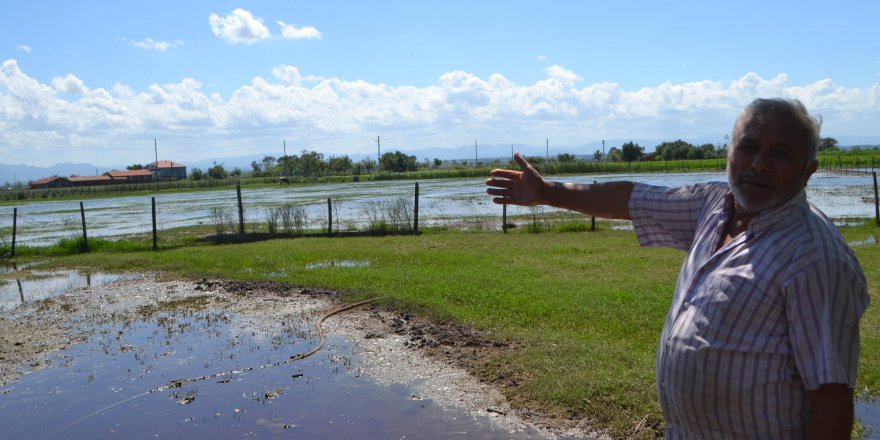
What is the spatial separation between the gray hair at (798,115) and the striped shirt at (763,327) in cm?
18

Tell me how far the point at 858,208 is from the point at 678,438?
27.8m

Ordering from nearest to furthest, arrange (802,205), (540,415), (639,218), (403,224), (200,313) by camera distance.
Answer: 1. (802,205)
2. (639,218)
3. (540,415)
4. (200,313)
5. (403,224)

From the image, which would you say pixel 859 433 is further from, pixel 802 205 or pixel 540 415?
pixel 802 205

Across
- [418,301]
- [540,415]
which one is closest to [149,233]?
[418,301]

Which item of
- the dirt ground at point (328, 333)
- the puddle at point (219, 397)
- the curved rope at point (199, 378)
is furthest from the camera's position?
the curved rope at point (199, 378)

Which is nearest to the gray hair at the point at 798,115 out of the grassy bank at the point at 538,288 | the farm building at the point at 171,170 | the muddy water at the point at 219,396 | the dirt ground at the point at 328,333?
the grassy bank at the point at 538,288

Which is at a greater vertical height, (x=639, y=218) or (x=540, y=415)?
(x=639, y=218)

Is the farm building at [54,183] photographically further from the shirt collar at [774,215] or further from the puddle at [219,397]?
the shirt collar at [774,215]

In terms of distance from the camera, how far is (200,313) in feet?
34.9

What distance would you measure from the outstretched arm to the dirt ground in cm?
313

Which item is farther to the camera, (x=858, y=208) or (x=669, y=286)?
(x=858, y=208)

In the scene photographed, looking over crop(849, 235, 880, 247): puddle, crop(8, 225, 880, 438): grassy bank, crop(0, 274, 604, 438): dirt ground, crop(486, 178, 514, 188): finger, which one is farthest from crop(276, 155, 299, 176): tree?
crop(486, 178, 514, 188): finger

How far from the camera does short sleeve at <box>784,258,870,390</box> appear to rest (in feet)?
6.05

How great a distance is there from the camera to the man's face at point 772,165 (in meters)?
2.08
